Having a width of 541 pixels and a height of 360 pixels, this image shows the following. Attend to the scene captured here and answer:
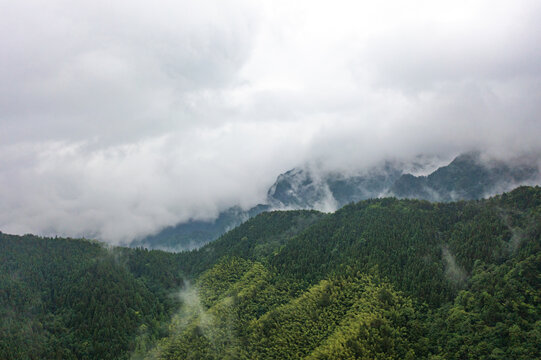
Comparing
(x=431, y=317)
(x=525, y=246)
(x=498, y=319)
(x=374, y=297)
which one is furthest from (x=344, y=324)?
(x=525, y=246)

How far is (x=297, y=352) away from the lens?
18812cm

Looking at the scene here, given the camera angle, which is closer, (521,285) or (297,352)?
(521,285)

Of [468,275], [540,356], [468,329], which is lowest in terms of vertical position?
[540,356]

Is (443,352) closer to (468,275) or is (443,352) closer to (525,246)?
(468,275)

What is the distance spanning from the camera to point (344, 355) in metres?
163

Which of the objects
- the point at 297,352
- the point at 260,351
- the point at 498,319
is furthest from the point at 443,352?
the point at 260,351

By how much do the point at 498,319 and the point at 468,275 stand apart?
44188mm

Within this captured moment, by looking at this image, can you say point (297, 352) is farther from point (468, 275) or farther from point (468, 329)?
point (468, 275)

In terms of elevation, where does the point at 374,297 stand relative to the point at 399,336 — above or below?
above

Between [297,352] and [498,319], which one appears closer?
[498,319]

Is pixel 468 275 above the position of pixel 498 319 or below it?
above

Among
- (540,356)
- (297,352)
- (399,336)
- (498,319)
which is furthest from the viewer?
(297,352)

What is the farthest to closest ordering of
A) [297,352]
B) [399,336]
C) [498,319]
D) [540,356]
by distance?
1. [297,352]
2. [399,336]
3. [498,319]
4. [540,356]

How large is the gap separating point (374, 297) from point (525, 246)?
90.8 metres
